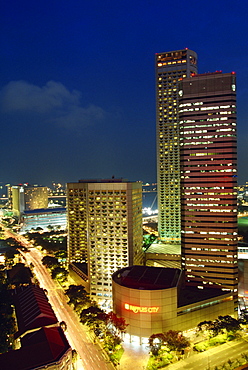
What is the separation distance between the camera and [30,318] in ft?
173

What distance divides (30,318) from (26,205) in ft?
500

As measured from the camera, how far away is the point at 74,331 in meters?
55.1

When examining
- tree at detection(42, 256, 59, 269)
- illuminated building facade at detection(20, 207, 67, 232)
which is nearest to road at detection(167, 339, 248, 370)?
tree at detection(42, 256, 59, 269)

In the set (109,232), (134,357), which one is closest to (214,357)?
(134,357)

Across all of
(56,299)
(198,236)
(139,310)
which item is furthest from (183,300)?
(56,299)

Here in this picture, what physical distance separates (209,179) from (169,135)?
46325 millimetres

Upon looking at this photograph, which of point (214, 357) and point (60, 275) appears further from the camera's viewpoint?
point (60, 275)

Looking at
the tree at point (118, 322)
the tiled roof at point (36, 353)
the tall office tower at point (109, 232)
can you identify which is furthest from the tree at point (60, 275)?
the tiled roof at point (36, 353)

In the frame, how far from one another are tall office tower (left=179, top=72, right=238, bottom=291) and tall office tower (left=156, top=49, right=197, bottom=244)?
1574 inches

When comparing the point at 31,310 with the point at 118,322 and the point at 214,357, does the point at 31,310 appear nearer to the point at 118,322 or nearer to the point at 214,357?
the point at 118,322

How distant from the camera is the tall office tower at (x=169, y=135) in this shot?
10494cm

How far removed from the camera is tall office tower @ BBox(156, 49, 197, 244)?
105m

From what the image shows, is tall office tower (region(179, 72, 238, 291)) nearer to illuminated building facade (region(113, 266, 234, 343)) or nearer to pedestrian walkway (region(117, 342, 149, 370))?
illuminated building facade (region(113, 266, 234, 343))

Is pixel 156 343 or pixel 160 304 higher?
pixel 160 304
